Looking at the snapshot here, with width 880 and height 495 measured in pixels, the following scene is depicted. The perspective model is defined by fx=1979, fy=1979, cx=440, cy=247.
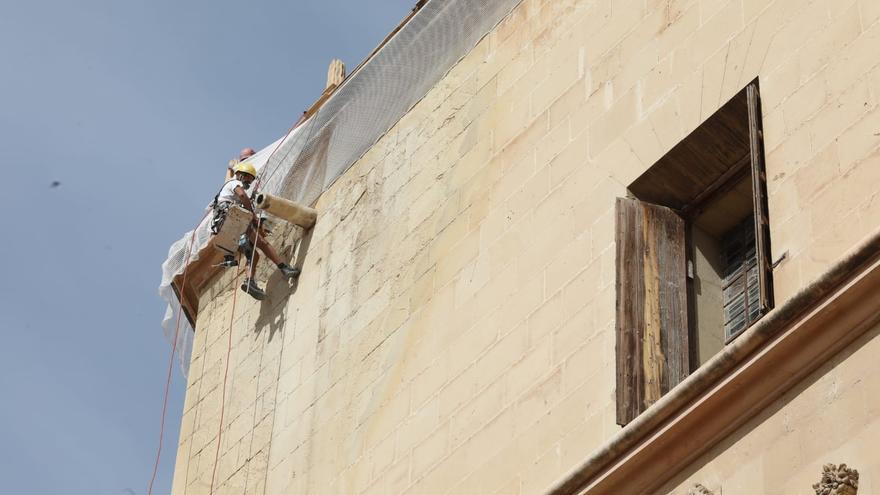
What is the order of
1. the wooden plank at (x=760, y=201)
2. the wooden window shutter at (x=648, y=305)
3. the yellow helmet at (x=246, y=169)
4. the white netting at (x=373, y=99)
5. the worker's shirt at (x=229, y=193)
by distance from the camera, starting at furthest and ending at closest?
the yellow helmet at (x=246, y=169) < the worker's shirt at (x=229, y=193) < the white netting at (x=373, y=99) < the wooden window shutter at (x=648, y=305) < the wooden plank at (x=760, y=201)

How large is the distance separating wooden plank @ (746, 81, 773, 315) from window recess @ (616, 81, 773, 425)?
17 millimetres

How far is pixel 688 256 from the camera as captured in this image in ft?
40.5

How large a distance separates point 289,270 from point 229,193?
141 cm

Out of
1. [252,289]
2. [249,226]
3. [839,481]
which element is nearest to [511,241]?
[252,289]

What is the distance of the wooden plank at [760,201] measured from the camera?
1064cm

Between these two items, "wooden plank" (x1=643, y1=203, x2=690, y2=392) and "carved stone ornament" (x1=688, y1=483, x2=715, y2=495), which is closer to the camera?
"carved stone ornament" (x1=688, y1=483, x2=715, y2=495)

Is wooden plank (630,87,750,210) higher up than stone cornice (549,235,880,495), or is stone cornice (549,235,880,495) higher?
wooden plank (630,87,750,210)

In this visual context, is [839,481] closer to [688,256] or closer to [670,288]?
[670,288]

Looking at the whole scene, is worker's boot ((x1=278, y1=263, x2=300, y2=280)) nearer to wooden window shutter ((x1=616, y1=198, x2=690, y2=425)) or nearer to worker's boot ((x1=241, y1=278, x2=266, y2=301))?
worker's boot ((x1=241, y1=278, x2=266, y2=301))

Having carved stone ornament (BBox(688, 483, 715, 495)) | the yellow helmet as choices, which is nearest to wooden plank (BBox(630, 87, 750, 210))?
carved stone ornament (BBox(688, 483, 715, 495))

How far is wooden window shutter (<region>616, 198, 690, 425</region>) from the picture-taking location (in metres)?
11.5

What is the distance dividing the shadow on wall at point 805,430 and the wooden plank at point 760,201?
0.86 metres

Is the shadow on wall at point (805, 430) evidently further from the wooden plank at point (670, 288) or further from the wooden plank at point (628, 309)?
the wooden plank at point (670, 288)

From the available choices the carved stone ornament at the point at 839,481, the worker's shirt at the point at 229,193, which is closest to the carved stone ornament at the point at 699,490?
the carved stone ornament at the point at 839,481
